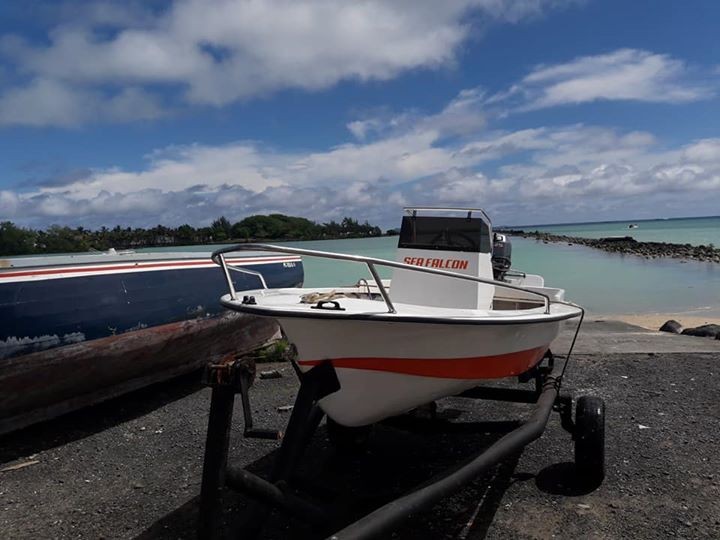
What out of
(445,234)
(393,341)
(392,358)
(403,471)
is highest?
(445,234)

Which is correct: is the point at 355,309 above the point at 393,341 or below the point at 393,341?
above

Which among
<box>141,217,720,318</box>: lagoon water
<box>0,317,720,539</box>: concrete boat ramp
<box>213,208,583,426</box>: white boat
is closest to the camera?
<box>213,208,583,426</box>: white boat

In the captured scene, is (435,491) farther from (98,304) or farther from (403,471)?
(98,304)

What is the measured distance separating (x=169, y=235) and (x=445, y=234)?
4178 cm

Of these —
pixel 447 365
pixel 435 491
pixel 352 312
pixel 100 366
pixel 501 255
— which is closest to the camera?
pixel 435 491

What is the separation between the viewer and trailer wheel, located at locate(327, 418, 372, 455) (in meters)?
4.50

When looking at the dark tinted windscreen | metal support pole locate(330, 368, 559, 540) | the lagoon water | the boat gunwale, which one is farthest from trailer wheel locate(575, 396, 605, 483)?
the lagoon water

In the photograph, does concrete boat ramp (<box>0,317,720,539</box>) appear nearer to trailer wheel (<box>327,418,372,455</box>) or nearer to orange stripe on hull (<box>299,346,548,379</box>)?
trailer wheel (<box>327,418,372,455</box>)

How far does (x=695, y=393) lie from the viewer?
627cm

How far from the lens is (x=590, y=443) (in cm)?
402

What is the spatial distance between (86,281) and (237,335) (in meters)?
2.30

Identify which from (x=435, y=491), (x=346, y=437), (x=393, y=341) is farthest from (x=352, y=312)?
(x=346, y=437)

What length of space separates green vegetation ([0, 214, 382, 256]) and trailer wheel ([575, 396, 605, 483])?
7.66m

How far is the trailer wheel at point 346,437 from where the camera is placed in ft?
14.8
